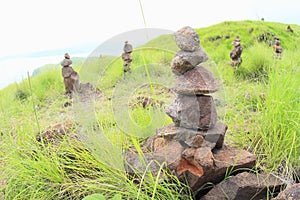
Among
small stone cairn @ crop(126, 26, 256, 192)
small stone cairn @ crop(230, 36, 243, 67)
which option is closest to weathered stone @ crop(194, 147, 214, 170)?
small stone cairn @ crop(126, 26, 256, 192)

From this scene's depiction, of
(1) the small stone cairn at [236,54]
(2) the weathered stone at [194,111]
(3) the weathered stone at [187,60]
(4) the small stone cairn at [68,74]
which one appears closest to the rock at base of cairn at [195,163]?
(2) the weathered stone at [194,111]

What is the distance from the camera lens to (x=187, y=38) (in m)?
1.67

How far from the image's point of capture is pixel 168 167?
5.68ft

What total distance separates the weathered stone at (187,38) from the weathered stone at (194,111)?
264 mm

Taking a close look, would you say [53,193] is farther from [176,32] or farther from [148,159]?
[176,32]

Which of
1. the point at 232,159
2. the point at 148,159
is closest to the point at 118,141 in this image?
the point at 148,159

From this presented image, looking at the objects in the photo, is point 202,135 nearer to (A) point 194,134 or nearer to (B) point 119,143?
(A) point 194,134

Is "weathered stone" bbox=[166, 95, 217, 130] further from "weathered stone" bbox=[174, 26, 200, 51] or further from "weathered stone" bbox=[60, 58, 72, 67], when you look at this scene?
"weathered stone" bbox=[60, 58, 72, 67]

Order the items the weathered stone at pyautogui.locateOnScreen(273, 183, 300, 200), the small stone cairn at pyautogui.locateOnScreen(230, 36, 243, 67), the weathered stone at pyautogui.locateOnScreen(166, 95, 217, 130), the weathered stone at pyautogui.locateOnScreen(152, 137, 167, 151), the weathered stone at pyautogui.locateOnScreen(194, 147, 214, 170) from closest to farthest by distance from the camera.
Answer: the weathered stone at pyautogui.locateOnScreen(273, 183, 300, 200) < the weathered stone at pyautogui.locateOnScreen(194, 147, 214, 170) < the weathered stone at pyautogui.locateOnScreen(166, 95, 217, 130) < the weathered stone at pyautogui.locateOnScreen(152, 137, 167, 151) < the small stone cairn at pyautogui.locateOnScreen(230, 36, 243, 67)

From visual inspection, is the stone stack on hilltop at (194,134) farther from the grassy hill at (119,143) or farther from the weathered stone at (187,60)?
the grassy hill at (119,143)

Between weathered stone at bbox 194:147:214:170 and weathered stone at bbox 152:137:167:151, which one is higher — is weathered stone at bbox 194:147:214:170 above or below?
above

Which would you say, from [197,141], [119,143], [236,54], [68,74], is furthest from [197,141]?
[236,54]

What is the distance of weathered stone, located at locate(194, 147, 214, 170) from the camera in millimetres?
1611

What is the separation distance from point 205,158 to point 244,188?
0.85ft
